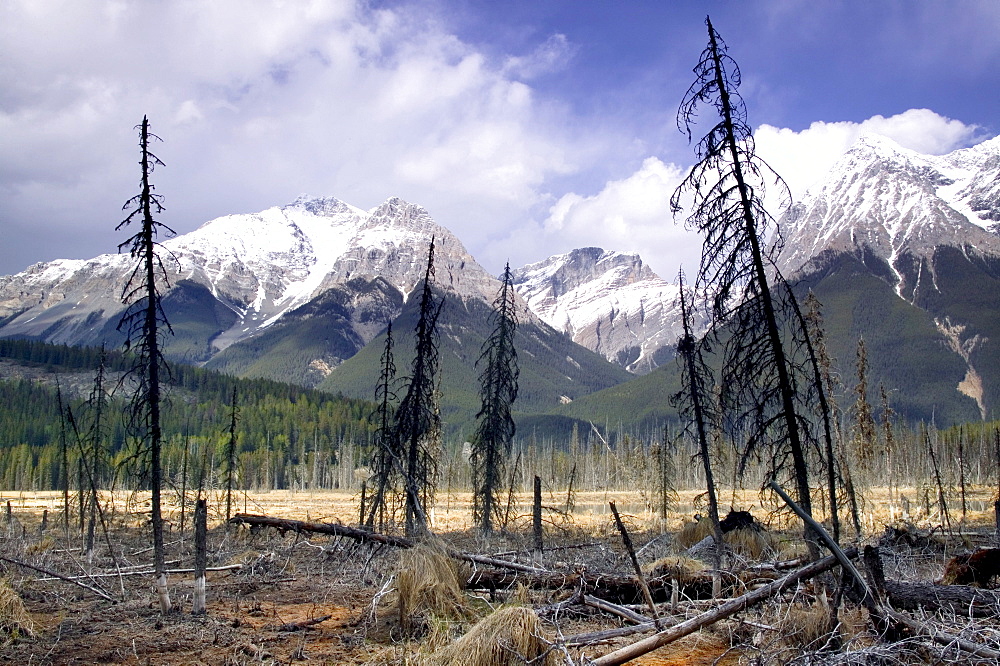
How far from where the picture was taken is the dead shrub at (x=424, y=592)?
8820mm

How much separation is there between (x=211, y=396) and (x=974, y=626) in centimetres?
16212

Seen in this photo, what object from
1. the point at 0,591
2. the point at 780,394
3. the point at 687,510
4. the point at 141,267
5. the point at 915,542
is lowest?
the point at 687,510

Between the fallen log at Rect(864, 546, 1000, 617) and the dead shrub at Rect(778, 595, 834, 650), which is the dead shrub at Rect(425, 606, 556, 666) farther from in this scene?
the fallen log at Rect(864, 546, 1000, 617)

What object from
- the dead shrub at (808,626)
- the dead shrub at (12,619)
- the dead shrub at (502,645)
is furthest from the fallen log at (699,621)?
the dead shrub at (12,619)

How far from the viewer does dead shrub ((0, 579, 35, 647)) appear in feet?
29.5

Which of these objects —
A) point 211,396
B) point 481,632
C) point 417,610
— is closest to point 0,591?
point 417,610

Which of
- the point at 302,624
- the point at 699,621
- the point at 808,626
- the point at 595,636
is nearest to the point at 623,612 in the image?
the point at 595,636

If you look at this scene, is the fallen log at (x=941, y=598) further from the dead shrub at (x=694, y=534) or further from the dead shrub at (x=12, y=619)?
the dead shrub at (x=694, y=534)

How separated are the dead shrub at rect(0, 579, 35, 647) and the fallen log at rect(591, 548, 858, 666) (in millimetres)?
8113

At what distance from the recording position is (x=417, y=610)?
886cm

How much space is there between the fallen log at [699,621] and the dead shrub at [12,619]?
319 inches

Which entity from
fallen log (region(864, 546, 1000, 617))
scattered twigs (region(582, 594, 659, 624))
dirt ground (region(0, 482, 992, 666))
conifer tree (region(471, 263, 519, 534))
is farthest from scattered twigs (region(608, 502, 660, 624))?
conifer tree (region(471, 263, 519, 534))

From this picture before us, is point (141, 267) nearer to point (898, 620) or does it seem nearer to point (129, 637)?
point (129, 637)

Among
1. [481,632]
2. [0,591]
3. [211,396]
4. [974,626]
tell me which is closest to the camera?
[974,626]
